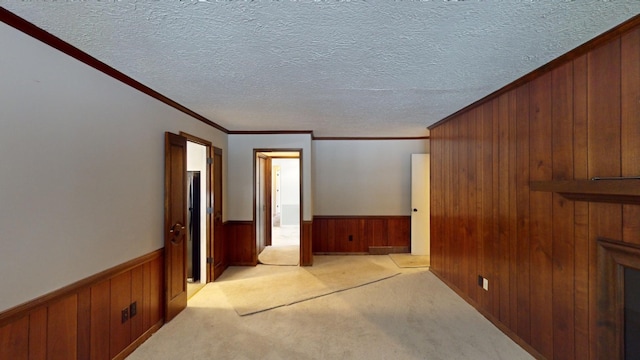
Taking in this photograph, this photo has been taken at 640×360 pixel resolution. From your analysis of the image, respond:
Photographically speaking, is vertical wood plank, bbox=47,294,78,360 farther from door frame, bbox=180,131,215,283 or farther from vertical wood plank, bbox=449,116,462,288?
vertical wood plank, bbox=449,116,462,288

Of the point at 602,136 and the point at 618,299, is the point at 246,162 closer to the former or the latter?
the point at 602,136

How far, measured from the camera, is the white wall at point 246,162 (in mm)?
4602

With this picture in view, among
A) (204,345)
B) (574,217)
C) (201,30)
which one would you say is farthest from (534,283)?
(201,30)

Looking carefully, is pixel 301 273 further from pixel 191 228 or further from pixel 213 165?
pixel 213 165

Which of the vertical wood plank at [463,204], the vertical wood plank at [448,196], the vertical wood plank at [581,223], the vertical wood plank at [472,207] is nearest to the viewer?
the vertical wood plank at [581,223]

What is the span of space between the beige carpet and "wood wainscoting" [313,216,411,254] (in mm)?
623

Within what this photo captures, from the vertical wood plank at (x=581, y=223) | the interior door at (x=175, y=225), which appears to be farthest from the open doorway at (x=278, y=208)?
the vertical wood plank at (x=581, y=223)

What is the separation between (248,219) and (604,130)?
4.33 metres

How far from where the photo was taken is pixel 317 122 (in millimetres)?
3988

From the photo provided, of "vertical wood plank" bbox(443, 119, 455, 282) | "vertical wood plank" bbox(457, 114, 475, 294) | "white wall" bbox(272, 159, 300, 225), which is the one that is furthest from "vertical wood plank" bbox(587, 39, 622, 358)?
"white wall" bbox(272, 159, 300, 225)

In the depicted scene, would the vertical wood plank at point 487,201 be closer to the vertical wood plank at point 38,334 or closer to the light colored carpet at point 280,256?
the light colored carpet at point 280,256

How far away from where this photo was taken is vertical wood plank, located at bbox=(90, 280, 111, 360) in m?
1.93

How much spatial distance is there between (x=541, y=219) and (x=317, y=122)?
284 centimetres

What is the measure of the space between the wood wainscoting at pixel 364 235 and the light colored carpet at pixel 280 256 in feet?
1.69
